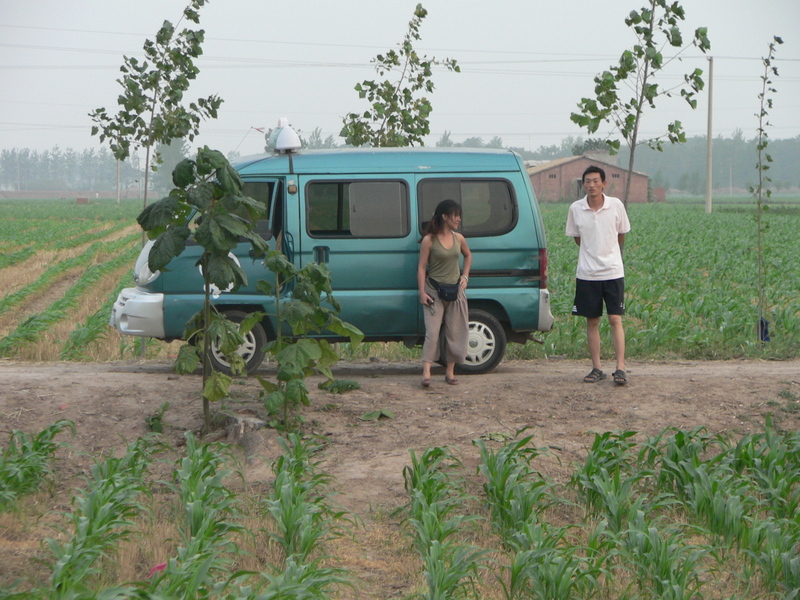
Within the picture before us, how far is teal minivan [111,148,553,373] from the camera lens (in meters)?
8.34

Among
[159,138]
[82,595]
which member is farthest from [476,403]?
[159,138]

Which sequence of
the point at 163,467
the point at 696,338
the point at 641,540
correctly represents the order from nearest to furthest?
1. the point at 641,540
2. the point at 163,467
3. the point at 696,338

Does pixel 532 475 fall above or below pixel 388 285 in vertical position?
below

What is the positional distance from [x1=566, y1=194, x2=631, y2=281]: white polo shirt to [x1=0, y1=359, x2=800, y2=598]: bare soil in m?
0.97

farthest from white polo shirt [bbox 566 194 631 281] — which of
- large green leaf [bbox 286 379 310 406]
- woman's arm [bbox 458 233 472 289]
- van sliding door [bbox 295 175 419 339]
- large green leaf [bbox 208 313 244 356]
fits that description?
large green leaf [bbox 208 313 244 356]

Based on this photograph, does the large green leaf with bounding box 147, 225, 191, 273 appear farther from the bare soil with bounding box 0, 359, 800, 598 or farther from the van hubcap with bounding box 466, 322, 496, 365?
the van hubcap with bounding box 466, 322, 496, 365

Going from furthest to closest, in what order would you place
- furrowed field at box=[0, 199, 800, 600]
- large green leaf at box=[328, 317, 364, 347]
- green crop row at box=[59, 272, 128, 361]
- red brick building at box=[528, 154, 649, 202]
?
red brick building at box=[528, 154, 649, 202], green crop row at box=[59, 272, 128, 361], large green leaf at box=[328, 317, 364, 347], furrowed field at box=[0, 199, 800, 600]

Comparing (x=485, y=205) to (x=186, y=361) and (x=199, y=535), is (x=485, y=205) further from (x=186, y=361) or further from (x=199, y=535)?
(x=199, y=535)

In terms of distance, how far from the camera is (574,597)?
13.0ft

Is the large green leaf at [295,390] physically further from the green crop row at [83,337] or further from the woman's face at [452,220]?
the green crop row at [83,337]

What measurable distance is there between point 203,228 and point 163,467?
161 cm

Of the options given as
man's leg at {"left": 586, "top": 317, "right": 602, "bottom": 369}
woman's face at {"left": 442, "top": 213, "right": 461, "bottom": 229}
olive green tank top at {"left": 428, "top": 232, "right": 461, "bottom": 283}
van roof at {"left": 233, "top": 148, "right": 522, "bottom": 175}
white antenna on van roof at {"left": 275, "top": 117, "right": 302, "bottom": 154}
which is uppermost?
white antenna on van roof at {"left": 275, "top": 117, "right": 302, "bottom": 154}

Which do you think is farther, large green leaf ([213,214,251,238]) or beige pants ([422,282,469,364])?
beige pants ([422,282,469,364])

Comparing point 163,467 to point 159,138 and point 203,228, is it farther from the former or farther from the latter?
point 159,138
